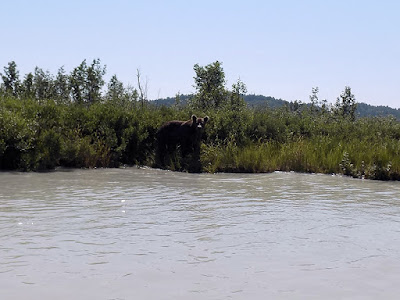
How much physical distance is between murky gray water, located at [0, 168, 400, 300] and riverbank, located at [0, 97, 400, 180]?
3.33m

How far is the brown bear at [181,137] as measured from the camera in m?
15.2

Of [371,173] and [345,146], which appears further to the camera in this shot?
[345,146]

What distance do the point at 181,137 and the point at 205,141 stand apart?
130 centimetres

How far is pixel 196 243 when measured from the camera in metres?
5.96

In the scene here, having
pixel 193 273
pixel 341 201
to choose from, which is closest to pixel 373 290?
pixel 193 273

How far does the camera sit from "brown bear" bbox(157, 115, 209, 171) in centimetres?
1523

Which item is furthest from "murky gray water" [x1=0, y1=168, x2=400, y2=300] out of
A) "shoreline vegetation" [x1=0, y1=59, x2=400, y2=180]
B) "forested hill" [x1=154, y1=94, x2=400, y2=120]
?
"forested hill" [x1=154, y1=94, x2=400, y2=120]

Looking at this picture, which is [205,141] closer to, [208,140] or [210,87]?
[208,140]

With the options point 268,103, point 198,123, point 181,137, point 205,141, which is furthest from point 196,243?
point 268,103

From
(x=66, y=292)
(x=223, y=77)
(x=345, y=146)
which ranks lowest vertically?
(x=66, y=292)

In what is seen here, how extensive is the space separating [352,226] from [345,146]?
27.8 feet

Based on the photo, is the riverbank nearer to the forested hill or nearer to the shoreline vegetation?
the shoreline vegetation

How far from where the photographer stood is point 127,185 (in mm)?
11328

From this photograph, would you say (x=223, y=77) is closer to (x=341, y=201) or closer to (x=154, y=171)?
(x=154, y=171)
